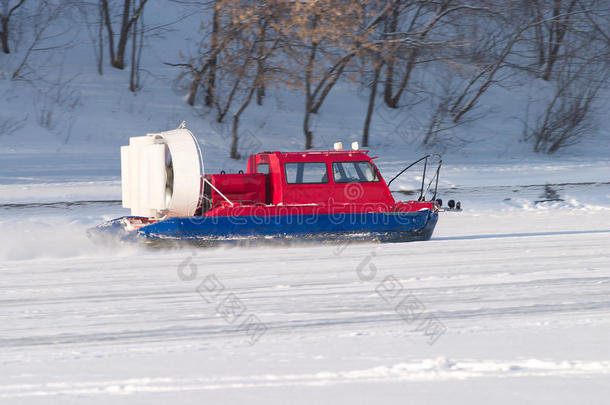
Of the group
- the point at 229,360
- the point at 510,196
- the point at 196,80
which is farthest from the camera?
the point at 196,80

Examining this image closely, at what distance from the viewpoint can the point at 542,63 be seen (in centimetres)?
2859

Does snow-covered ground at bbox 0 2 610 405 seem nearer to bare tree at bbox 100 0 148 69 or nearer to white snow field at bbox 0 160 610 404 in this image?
white snow field at bbox 0 160 610 404

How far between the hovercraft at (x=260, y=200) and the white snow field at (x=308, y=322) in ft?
0.95

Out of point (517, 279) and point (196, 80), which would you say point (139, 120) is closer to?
point (196, 80)

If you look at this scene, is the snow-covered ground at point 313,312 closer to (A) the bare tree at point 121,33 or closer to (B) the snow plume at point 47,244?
(B) the snow plume at point 47,244

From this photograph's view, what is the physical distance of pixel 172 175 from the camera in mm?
9781

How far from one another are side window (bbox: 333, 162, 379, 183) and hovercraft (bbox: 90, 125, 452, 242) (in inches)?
0.6

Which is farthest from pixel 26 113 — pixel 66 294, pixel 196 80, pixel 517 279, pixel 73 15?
pixel 517 279

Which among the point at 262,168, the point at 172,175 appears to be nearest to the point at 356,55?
the point at 262,168

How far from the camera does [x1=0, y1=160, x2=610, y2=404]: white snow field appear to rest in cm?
425

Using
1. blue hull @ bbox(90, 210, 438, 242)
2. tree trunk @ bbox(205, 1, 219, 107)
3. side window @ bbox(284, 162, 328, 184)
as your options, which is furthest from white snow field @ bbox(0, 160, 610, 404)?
tree trunk @ bbox(205, 1, 219, 107)

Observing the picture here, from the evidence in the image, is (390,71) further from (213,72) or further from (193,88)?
(193,88)

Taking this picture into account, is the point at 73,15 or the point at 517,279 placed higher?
the point at 73,15

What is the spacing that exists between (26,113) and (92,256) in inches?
504
